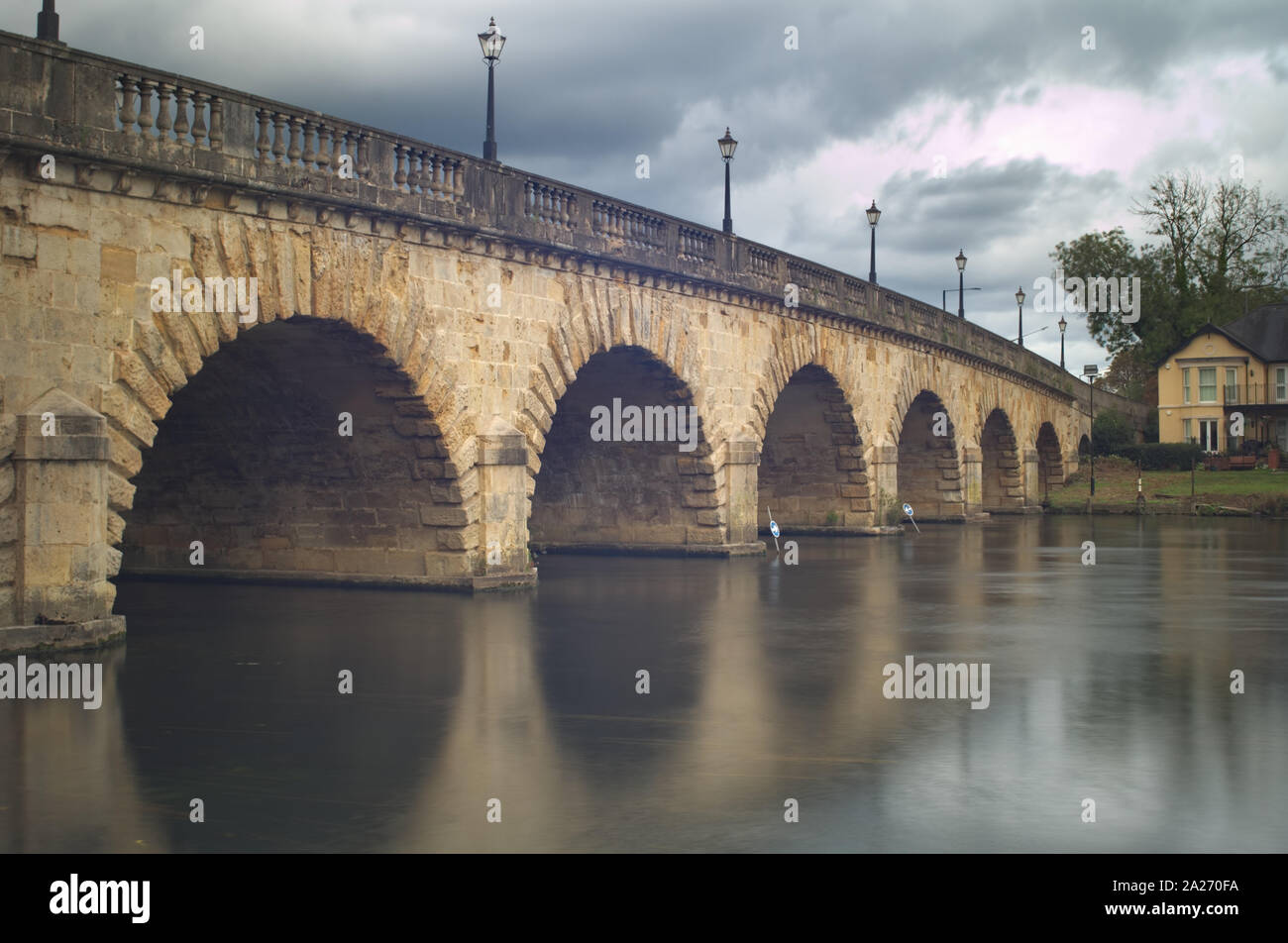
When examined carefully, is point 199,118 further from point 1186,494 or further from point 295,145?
point 1186,494

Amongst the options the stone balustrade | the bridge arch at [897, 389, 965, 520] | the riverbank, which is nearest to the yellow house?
the riverbank

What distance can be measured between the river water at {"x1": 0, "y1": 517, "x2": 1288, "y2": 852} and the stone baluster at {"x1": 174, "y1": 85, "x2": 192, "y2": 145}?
200 inches

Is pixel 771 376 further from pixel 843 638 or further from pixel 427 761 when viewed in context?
pixel 427 761

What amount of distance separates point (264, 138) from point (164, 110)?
4.41ft

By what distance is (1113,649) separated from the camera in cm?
1310

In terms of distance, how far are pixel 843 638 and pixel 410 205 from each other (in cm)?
765

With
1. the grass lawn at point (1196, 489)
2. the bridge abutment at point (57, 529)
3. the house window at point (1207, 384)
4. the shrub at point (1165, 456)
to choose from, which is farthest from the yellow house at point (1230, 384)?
the bridge abutment at point (57, 529)

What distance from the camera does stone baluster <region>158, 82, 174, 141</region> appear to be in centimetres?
1355

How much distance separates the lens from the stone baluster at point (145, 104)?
13.3 m

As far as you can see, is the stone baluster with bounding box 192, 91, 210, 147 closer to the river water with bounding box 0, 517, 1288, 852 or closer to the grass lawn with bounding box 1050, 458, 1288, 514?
the river water with bounding box 0, 517, 1288, 852

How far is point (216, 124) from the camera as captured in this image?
46.5 feet

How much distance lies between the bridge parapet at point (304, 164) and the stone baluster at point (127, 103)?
0.03 ft

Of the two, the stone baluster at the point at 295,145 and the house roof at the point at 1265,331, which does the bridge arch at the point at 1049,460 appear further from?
the stone baluster at the point at 295,145
